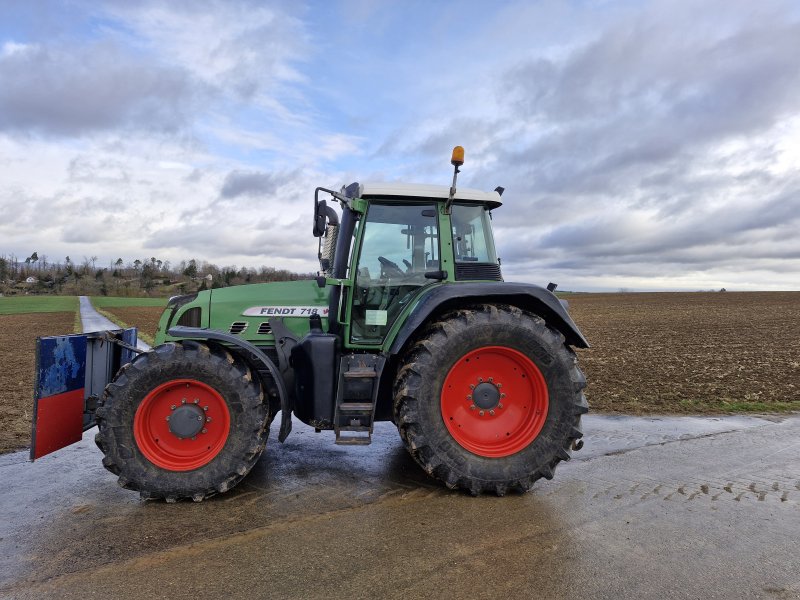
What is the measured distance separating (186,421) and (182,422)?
3 cm

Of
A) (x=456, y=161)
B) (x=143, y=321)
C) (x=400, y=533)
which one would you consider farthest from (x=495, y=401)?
(x=143, y=321)

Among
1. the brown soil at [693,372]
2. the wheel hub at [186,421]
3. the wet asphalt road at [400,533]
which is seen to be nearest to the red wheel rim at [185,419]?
the wheel hub at [186,421]

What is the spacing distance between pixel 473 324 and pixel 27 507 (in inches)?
141

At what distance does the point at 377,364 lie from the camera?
4602mm

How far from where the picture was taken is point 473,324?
4359 millimetres

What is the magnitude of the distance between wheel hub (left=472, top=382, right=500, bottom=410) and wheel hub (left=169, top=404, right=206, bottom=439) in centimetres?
220

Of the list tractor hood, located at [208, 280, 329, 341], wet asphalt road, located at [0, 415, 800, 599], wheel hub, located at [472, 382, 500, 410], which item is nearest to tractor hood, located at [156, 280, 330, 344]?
tractor hood, located at [208, 280, 329, 341]

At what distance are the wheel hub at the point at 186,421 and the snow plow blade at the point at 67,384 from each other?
95 cm

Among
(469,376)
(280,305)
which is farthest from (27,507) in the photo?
(469,376)

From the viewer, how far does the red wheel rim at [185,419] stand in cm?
423

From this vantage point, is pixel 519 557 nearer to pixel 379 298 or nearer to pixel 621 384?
pixel 379 298

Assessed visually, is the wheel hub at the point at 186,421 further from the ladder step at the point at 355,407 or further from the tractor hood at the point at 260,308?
the ladder step at the point at 355,407

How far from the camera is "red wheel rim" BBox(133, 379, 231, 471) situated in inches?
167

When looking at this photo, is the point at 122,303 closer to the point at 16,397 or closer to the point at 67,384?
the point at 16,397
